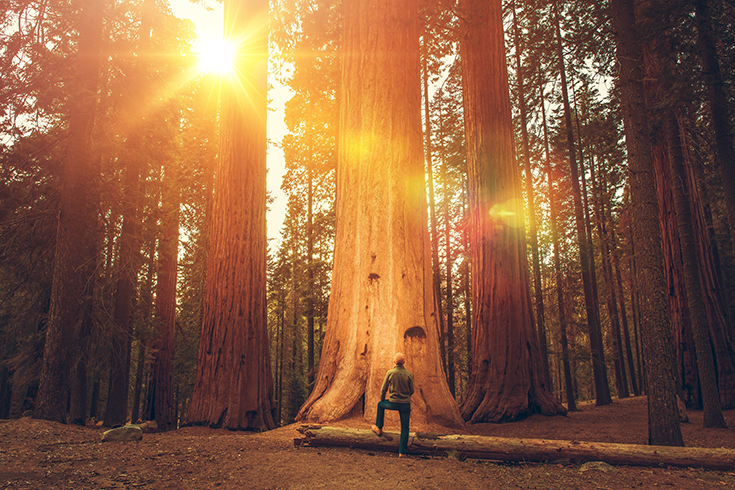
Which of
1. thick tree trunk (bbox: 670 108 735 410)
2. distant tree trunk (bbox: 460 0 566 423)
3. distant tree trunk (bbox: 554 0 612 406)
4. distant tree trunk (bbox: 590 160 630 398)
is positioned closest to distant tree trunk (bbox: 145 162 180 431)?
distant tree trunk (bbox: 460 0 566 423)

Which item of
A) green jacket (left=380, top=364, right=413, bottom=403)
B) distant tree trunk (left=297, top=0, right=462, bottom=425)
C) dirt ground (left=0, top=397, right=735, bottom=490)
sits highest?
distant tree trunk (left=297, top=0, right=462, bottom=425)

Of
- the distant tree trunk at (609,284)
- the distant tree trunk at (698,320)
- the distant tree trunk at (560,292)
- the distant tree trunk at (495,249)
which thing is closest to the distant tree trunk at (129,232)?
the distant tree trunk at (495,249)

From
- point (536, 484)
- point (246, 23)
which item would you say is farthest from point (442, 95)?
point (536, 484)

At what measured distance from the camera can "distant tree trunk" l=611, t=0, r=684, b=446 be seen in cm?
524

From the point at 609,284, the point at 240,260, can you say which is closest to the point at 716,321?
the point at 609,284

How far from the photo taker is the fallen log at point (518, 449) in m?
4.50

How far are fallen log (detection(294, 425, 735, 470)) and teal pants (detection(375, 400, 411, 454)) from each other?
4.1 inches

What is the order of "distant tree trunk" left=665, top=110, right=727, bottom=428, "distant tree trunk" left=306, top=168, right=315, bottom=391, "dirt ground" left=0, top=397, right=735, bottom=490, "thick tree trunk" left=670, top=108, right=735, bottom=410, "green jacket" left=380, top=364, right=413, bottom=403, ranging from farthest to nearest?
"distant tree trunk" left=306, top=168, right=315, bottom=391, "thick tree trunk" left=670, top=108, right=735, bottom=410, "distant tree trunk" left=665, top=110, right=727, bottom=428, "green jacket" left=380, top=364, right=413, bottom=403, "dirt ground" left=0, top=397, right=735, bottom=490

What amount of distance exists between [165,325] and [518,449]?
1219cm

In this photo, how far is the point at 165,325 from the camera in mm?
13203

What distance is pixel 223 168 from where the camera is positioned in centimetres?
850

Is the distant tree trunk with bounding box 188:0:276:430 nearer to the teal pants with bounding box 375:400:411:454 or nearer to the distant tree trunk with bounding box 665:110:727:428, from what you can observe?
the teal pants with bounding box 375:400:411:454

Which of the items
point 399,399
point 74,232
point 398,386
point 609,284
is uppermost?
point 74,232

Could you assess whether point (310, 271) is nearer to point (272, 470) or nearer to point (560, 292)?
point (560, 292)
